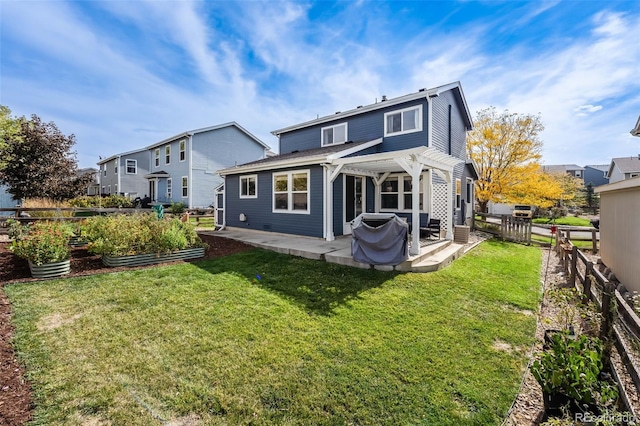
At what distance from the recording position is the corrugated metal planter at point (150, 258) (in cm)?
661

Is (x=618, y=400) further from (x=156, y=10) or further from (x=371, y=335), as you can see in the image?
(x=156, y=10)

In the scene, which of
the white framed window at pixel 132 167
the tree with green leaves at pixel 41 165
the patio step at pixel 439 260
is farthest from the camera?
the white framed window at pixel 132 167

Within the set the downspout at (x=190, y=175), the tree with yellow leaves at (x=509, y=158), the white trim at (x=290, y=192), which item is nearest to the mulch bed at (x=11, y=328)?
the white trim at (x=290, y=192)

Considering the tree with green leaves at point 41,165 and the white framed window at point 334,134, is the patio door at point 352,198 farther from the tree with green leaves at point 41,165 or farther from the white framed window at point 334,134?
the tree with green leaves at point 41,165

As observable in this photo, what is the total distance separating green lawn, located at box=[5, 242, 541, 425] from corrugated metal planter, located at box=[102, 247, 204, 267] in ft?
2.67

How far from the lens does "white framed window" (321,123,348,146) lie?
13.0 m

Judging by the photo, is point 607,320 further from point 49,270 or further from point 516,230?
point 516,230

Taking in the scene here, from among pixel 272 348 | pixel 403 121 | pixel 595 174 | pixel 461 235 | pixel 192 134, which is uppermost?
pixel 595 174

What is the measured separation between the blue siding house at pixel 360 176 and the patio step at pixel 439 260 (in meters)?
1.21

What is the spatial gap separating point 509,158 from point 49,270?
836 inches

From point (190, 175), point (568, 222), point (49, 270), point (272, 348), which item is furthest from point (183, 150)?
point (568, 222)

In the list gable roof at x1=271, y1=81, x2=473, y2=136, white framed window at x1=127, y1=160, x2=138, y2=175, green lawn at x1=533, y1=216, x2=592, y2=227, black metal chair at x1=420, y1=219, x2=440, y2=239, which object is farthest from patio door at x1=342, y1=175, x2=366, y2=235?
white framed window at x1=127, y1=160, x2=138, y2=175

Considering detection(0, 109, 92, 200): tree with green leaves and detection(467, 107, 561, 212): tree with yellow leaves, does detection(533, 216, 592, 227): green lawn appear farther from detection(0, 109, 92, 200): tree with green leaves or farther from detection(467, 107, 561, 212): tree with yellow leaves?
detection(0, 109, 92, 200): tree with green leaves

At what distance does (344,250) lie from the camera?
786 cm
